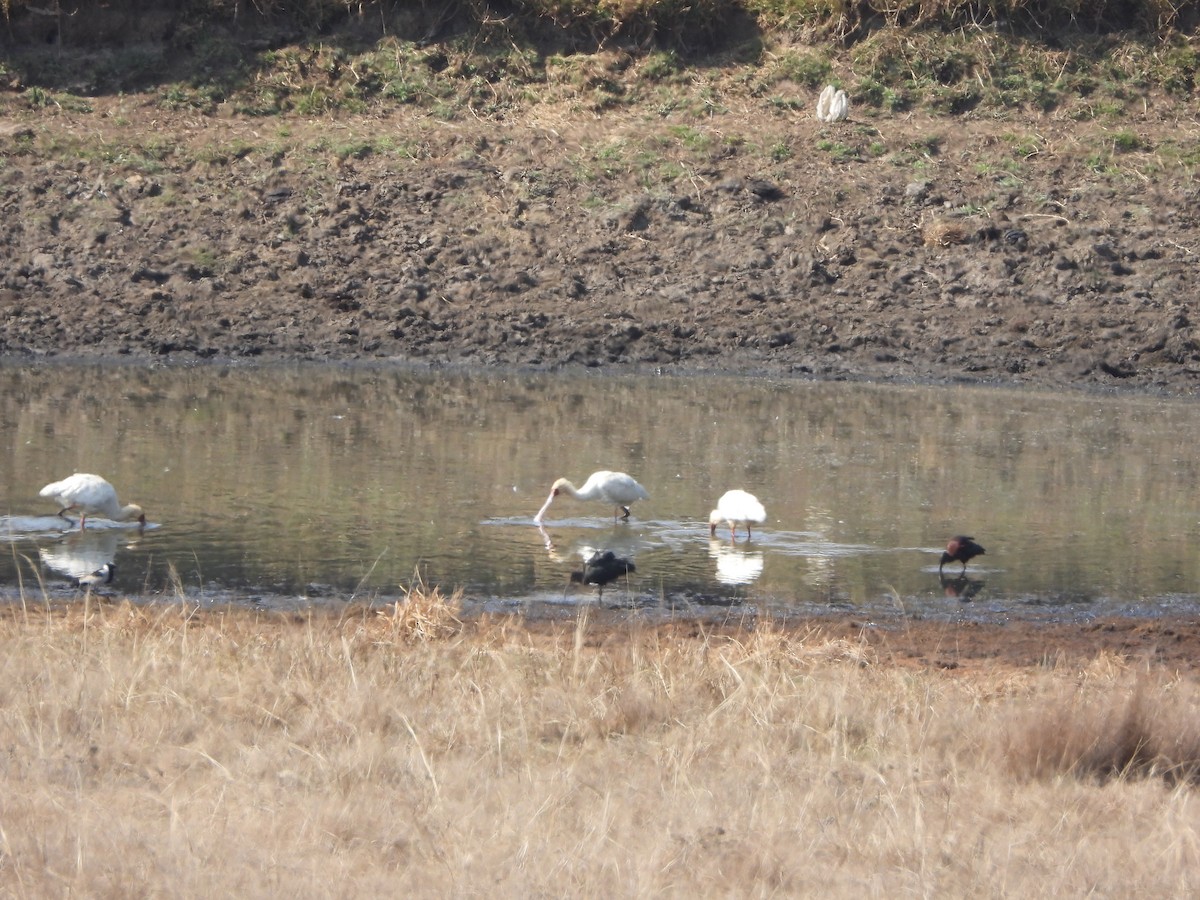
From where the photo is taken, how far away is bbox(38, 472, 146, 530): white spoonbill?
459 inches

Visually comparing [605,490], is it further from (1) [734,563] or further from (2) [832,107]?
(2) [832,107]

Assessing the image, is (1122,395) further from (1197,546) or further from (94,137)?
(94,137)

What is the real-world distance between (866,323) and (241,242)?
330 inches

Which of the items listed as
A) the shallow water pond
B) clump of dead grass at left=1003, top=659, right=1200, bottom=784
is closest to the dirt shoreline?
the shallow water pond

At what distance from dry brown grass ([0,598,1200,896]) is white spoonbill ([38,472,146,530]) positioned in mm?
3299

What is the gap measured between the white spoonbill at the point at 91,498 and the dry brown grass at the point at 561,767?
3.30m

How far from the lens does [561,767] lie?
6.31m

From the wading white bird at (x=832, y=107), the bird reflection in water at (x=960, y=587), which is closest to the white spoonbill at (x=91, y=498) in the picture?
the bird reflection in water at (x=960, y=587)

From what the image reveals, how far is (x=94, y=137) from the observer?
26328mm

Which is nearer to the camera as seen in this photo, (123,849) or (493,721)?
(123,849)

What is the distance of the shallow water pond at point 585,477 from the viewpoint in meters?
10.7

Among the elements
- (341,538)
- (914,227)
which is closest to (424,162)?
(914,227)

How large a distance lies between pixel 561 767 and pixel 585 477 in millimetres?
8135

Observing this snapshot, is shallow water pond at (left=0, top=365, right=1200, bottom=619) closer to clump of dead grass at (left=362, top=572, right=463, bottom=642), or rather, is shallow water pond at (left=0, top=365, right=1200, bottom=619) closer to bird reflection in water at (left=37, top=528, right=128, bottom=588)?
bird reflection in water at (left=37, top=528, right=128, bottom=588)
